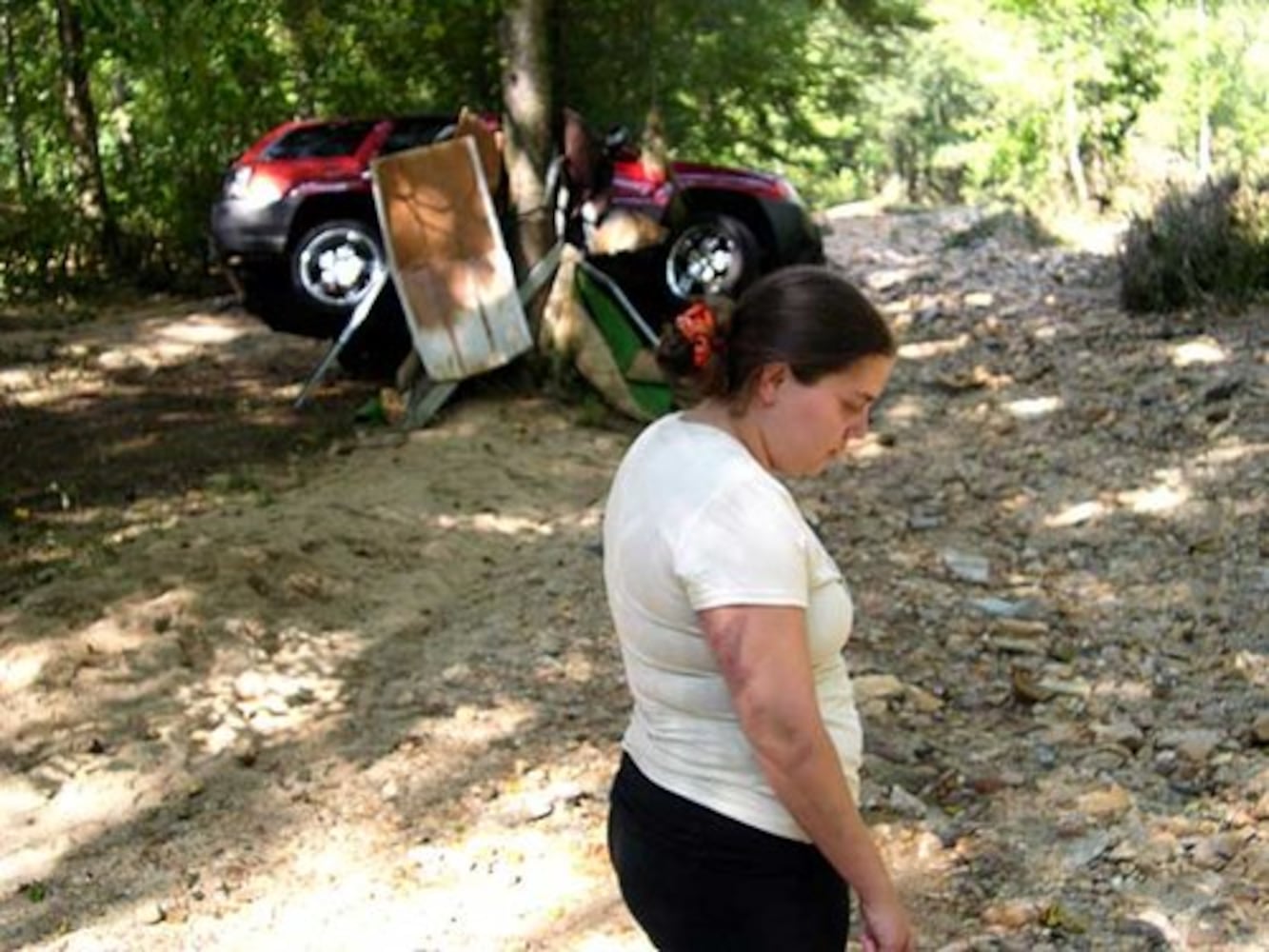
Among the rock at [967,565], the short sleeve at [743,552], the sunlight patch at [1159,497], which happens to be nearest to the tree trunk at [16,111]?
the rock at [967,565]

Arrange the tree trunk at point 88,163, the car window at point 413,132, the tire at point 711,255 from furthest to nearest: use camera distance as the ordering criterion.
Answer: the tree trunk at point 88,163
the car window at point 413,132
the tire at point 711,255

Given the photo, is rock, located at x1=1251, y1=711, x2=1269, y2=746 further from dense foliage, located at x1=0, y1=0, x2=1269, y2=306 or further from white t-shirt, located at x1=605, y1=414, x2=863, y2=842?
dense foliage, located at x1=0, y1=0, x2=1269, y2=306

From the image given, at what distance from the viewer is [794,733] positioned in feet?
6.33

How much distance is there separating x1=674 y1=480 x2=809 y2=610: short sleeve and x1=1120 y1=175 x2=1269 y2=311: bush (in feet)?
31.4

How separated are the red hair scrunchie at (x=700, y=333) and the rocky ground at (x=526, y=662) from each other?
2.32 metres

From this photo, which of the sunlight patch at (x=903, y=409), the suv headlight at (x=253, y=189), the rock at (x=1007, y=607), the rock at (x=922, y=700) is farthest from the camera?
the suv headlight at (x=253, y=189)

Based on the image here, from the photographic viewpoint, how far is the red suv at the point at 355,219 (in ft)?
34.7

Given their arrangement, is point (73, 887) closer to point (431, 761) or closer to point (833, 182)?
point (431, 761)

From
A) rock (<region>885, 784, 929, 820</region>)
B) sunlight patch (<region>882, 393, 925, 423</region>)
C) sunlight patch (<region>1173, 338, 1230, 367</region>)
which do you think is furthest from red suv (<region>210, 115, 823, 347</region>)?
rock (<region>885, 784, 929, 820</region>)

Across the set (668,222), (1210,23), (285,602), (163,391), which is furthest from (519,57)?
(1210,23)

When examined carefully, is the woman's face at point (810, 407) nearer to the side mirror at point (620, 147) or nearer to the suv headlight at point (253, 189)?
the side mirror at point (620, 147)

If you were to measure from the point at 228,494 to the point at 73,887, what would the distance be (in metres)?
3.79

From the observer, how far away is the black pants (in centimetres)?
206

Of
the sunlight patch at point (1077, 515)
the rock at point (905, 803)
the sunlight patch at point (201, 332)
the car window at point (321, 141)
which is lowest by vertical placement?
the sunlight patch at point (1077, 515)
